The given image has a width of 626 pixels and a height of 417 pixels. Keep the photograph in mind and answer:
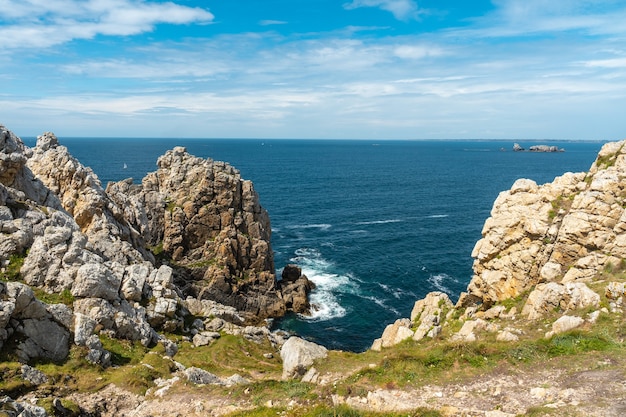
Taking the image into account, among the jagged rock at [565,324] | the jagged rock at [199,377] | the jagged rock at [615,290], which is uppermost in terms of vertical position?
the jagged rock at [615,290]

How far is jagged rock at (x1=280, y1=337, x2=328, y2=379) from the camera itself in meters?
26.1

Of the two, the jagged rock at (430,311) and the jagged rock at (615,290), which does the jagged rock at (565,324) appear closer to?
the jagged rock at (615,290)

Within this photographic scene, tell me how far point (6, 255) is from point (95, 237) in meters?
16.2

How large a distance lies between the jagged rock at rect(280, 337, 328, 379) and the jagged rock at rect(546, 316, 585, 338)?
14034 mm

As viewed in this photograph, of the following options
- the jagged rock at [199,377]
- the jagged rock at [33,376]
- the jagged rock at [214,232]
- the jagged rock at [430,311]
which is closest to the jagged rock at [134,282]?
the jagged rock at [199,377]

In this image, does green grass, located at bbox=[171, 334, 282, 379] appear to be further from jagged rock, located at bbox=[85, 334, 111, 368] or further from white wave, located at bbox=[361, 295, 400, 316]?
white wave, located at bbox=[361, 295, 400, 316]

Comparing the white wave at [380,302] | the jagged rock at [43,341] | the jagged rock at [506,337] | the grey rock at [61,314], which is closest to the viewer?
the jagged rock at [43,341]

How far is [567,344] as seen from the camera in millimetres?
23469

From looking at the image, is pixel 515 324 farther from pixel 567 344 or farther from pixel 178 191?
pixel 178 191

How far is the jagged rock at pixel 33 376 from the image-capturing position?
76.9ft

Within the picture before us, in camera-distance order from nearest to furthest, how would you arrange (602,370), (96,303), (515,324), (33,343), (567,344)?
(602,370), (567,344), (33,343), (515,324), (96,303)

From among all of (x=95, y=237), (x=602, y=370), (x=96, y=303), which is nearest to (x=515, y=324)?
(x=602, y=370)

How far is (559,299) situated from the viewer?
93.7 feet

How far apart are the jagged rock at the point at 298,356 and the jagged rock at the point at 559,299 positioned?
49.4ft
